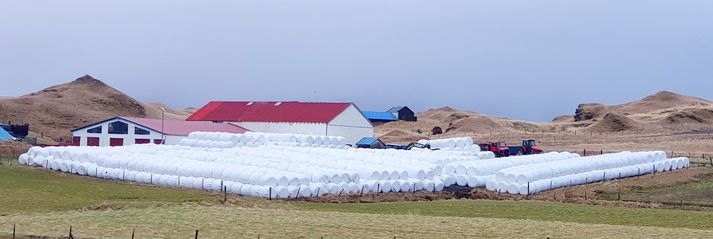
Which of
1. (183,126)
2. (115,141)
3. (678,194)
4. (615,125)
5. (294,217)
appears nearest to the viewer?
(294,217)

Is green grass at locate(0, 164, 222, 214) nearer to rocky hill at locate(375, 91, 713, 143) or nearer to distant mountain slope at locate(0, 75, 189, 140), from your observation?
distant mountain slope at locate(0, 75, 189, 140)

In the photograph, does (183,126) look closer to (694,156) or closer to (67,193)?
(67,193)

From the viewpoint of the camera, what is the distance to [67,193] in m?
40.0

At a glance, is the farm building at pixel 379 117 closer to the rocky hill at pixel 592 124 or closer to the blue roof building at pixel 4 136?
the rocky hill at pixel 592 124

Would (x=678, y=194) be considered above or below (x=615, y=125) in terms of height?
below

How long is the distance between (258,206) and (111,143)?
33.6 meters

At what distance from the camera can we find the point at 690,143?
259ft

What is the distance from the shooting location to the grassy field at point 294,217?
27109mm

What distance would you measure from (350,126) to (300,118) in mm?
4033

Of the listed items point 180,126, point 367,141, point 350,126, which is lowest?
point 367,141

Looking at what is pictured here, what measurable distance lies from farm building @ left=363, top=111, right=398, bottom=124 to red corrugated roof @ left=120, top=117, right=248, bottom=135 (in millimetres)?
42232

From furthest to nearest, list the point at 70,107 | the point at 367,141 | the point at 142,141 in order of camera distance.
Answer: the point at 70,107
the point at 367,141
the point at 142,141

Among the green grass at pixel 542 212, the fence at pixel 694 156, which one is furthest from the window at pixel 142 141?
the fence at pixel 694 156

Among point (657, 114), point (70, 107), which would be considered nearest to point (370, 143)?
point (70, 107)
